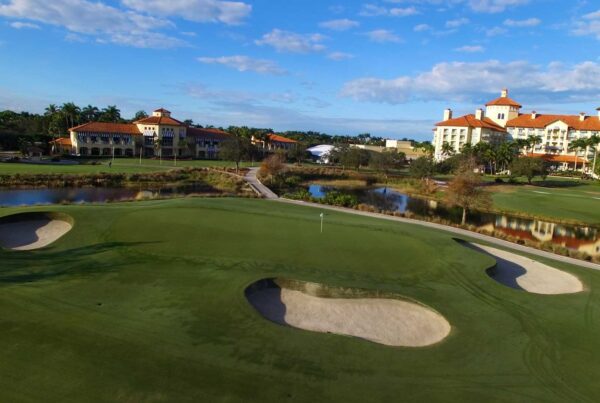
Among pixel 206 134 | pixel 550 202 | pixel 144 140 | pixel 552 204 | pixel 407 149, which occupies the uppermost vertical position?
pixel 407 149

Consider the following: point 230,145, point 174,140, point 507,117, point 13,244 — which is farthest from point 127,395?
point 507,117

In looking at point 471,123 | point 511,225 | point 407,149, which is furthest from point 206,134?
point 511,225

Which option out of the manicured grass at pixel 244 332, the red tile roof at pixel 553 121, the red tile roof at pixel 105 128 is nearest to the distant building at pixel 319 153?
the red tile roof at pixel 105 128

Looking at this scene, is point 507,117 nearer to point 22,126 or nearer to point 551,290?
point 551,290

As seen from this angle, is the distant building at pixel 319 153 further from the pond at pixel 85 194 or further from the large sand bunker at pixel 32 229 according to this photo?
the large sand bunker at pixel 32 229

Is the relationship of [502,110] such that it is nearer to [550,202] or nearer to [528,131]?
[528,131]

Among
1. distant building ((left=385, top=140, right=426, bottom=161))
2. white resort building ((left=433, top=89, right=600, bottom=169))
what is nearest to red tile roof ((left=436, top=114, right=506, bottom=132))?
white resort building ((left=433, top=89, right=600, bottom=169))

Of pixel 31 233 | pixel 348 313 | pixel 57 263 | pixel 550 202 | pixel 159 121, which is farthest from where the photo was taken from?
pixel 159 121
